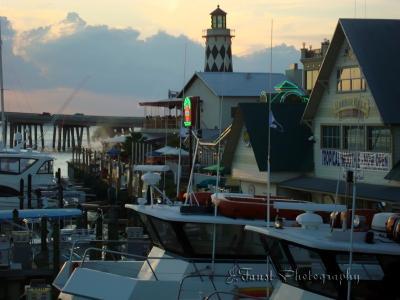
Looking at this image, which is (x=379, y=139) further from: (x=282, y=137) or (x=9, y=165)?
(x=9, y=165)

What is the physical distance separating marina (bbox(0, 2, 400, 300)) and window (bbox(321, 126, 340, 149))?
70 millimetres

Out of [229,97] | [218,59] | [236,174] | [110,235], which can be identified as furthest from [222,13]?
[110,235]

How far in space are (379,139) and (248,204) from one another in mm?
12551

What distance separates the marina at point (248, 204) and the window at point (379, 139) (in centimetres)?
5

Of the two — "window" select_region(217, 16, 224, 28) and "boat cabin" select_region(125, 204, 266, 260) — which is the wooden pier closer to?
"window" select_region(217, 16, 224, 28)

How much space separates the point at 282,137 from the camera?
94.9ft

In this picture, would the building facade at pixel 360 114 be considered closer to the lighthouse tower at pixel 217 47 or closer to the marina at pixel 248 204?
the marina at pixel 248 204

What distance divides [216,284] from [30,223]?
577 inches

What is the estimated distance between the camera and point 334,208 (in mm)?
10742

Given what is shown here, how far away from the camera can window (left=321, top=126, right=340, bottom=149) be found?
26.7 metres

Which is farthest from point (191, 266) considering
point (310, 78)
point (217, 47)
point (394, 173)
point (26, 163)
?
point (217, 47)

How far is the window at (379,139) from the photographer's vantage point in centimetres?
2392

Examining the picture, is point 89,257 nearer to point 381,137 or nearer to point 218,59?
point 381,137

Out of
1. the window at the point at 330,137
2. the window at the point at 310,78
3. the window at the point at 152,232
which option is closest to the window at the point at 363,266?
the window at the point at 152,232
